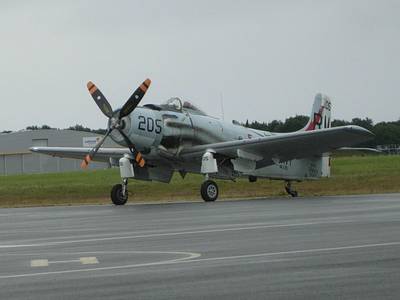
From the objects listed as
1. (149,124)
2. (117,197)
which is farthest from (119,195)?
(149,124)

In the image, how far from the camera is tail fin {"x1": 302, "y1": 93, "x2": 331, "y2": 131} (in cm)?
3288

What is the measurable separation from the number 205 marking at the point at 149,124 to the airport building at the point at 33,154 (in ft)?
228

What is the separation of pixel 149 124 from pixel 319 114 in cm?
924

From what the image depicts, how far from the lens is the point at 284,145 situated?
27.3 metres

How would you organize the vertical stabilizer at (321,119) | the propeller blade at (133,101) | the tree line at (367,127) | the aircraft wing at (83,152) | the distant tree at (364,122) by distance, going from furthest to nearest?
the distant tree at (364,122) → the tree line at (367,127) → the vertical stabilizer at (321,119) → the aircraft wing at (83,152) → the propeller blade at (133,101)

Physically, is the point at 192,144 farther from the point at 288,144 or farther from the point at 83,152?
the point at 83,152

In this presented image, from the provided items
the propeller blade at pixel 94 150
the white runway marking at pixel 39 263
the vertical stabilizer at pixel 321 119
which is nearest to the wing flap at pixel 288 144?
the propeller blade at pixel 94 150

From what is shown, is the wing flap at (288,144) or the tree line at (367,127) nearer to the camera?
the wing flap at (288,144)

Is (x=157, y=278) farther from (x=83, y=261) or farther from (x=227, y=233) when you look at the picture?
(x=227, y=233)

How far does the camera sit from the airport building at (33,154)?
96.0 m

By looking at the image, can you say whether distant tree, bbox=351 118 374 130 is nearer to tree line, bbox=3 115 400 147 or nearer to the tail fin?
tree line, bbox=3 115 400 147

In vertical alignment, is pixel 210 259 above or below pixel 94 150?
below

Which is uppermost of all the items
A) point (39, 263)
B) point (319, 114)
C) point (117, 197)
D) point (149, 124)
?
point (319, 114)

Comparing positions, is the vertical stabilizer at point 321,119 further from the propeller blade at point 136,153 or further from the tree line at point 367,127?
the tree line at point 367,127
